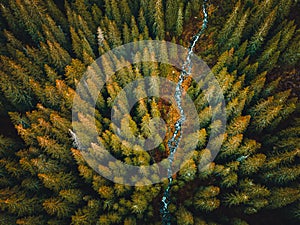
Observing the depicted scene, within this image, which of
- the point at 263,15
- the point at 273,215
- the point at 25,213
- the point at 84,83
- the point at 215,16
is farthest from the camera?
the point at 215,16

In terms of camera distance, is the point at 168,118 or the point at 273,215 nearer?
the point at 273,215

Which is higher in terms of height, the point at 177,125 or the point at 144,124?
the point at 177,125

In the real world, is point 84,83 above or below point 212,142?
above

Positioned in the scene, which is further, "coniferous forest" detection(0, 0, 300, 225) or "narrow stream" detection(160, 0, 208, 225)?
"narrow stream" detection(160, 0, 208, 225)

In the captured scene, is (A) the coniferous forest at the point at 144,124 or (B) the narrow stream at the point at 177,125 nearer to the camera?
(A) the coniferous forest at the point at 144,124

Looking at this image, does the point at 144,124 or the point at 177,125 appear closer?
the point at 144,124

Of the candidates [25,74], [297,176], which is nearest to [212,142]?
[297,176]

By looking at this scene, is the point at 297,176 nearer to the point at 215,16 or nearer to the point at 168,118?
the point at 168,118

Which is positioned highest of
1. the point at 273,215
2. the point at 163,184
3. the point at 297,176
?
the point at 297,176
